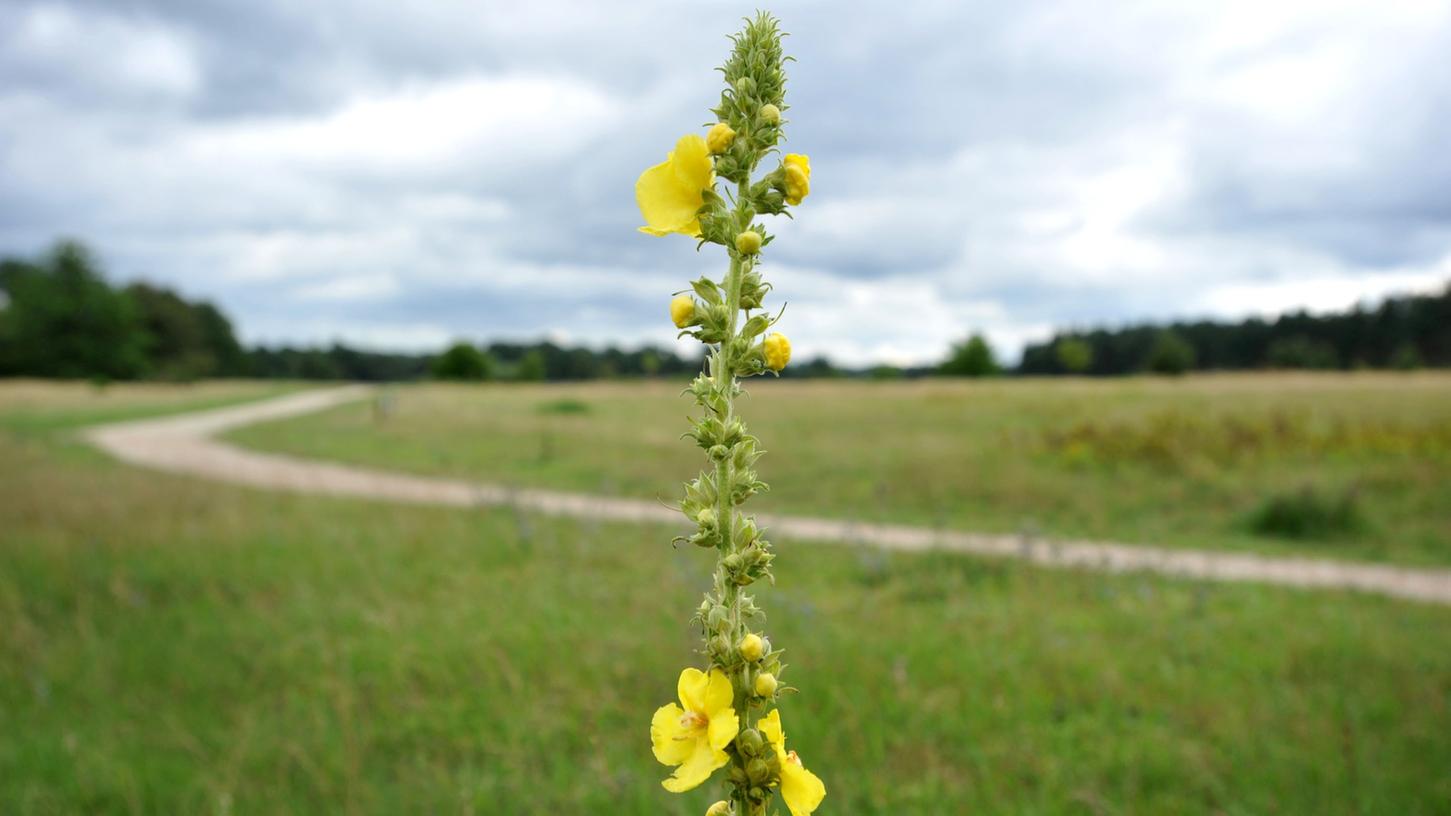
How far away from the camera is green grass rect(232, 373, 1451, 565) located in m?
15.4

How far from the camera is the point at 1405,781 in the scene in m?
4.45

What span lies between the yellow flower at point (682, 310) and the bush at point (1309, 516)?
639 inches

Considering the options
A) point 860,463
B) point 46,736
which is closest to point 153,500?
point 46,736

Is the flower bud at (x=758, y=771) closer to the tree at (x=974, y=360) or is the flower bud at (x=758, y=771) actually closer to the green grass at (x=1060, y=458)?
the green grass at (x=1060, y=458)

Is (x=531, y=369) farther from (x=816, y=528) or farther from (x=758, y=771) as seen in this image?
(x=758, y=771)

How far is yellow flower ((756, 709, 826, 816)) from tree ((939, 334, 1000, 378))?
83.3 m

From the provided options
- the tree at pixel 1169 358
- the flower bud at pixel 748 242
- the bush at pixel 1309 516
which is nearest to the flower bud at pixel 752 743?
the flower bud at pixel 748 242

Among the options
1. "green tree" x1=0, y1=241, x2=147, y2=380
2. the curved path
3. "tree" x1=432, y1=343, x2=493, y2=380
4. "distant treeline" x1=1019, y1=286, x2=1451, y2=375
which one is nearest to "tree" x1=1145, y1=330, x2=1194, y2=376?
"distant treeline" x1=1019, y1=286, x2=1451, y2=375

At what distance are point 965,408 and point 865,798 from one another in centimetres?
2949

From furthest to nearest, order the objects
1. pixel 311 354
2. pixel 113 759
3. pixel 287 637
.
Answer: pixel 311 354, pixel 287 637, pixel 113 759

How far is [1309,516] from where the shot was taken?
14.7 m

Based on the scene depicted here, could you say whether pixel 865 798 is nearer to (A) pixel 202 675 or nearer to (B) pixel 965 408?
(A) pixel 202 675

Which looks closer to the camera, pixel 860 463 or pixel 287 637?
pixel 287 637

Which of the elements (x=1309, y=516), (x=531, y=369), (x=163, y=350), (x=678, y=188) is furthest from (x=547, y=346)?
(x=678, y=188)
